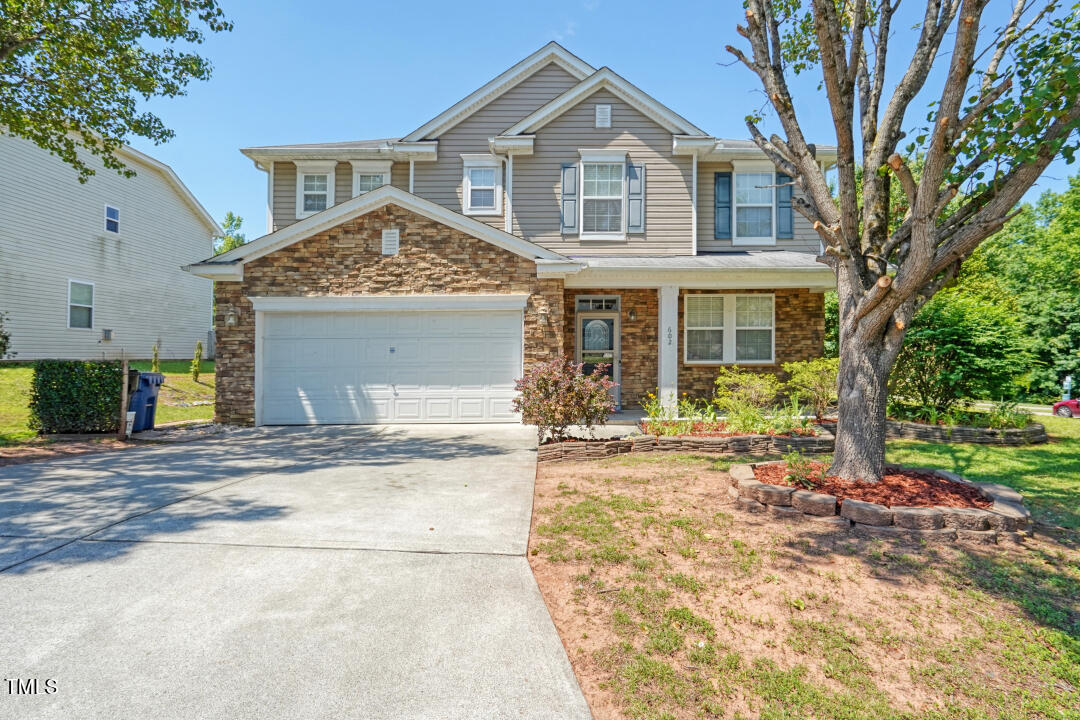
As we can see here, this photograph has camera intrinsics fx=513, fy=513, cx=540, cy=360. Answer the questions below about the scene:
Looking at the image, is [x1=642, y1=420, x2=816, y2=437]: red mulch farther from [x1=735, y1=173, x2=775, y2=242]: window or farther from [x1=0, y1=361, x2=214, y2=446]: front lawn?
[x1=0, y1=361, x2=214, y2=446]: front lawn

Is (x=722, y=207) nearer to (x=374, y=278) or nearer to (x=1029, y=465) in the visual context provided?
(x=1029, y=465)

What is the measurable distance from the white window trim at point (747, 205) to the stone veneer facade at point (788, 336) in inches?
52.7

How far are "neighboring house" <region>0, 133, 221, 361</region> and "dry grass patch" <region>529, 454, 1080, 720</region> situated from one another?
59.1 feet

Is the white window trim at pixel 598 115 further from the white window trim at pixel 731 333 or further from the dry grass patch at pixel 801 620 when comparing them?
the dry grass patch at pixel 801 620

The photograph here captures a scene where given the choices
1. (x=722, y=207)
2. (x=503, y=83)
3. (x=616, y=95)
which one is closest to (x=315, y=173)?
(x=503, y=83)

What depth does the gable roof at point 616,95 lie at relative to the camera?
11.8 meters

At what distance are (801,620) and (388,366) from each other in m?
8.67

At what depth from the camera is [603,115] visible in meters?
12.1

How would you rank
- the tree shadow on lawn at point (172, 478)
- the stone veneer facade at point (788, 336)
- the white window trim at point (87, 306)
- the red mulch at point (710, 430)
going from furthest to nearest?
the white window trim at point (87, 306) < the stone veneer facade at point (788, 336) < the red mulch at point (710, 430) < the tree shadow on lawn at point (172, 478)

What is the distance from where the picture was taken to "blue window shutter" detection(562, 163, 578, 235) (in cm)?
1195

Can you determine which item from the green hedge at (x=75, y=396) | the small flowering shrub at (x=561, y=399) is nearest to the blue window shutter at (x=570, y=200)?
the small flowering shrub at (x=561, y=399)

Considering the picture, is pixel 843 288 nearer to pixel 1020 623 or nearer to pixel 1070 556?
pixel 1070 556

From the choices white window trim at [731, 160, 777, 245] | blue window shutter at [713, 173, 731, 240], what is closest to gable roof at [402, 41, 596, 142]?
blue window shutter at [713, 173, 731, 240]

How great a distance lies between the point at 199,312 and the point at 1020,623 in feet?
82.1
